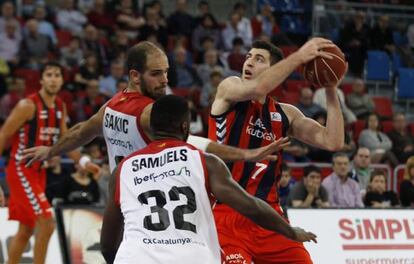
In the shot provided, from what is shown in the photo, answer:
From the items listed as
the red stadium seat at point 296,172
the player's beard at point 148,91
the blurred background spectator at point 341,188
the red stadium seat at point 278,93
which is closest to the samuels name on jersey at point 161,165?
the player's beard at point 148,91

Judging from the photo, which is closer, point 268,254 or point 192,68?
point 268,254

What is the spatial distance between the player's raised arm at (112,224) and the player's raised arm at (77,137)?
1.28 meters

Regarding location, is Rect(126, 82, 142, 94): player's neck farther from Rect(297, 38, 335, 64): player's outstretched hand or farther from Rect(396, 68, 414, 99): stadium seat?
Rect(396, 68, 414, 99): stadium seat

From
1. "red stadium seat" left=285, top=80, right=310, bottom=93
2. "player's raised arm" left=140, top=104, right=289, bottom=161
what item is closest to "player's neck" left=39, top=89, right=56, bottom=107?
"player's raised arm" left=140, top=104, right=289, bottom=161

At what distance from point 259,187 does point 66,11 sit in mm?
11232

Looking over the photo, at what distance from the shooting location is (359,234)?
11.3 m

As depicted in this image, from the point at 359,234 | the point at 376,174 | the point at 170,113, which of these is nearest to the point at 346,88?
the point at 376,174

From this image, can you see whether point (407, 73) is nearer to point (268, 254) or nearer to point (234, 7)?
point (234, 7)

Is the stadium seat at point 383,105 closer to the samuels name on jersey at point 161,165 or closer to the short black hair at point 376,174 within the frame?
the short black hair at point 376,174

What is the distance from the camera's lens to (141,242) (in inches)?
204

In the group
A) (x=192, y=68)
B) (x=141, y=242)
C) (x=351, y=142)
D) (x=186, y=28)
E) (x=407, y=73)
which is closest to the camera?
(x=141, y=242)

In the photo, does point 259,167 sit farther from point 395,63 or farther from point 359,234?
point 395,63

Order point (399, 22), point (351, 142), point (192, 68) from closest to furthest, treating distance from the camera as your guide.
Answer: point (351, 142)
point (192, 68)
point (399, 22)

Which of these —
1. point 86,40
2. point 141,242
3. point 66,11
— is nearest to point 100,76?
point 86,40
